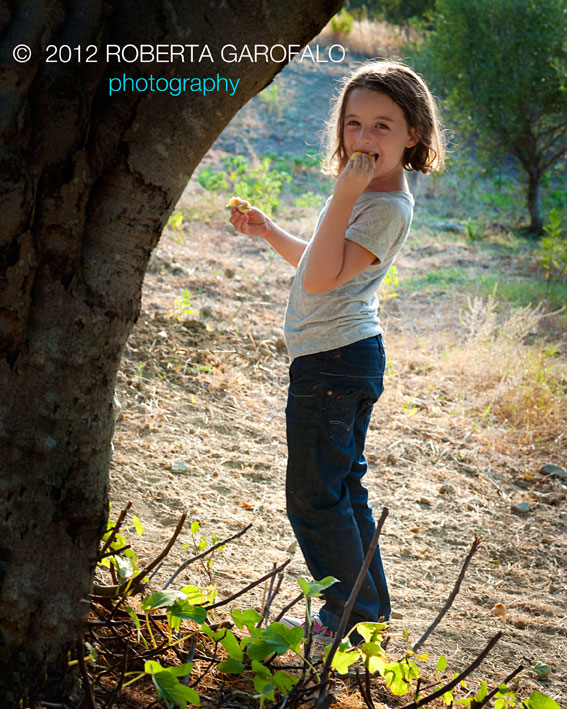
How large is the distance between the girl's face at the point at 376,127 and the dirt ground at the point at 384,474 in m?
1.31

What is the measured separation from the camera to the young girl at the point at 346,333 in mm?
1844

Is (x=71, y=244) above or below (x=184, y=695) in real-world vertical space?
above

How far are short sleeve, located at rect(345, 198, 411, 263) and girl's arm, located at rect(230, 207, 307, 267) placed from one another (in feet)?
1.20

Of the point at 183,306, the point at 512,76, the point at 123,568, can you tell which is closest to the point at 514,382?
the point at 183,306

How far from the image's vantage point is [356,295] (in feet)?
6.32

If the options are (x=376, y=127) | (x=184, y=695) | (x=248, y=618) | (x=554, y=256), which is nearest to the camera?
(x=184, y=695)

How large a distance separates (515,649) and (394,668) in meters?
1.13

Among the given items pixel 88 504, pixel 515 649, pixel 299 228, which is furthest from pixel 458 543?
pixel 299 228

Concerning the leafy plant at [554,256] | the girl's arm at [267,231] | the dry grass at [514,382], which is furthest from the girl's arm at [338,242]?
the leafy plant at [554,256]

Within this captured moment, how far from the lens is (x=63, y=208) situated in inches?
47.7

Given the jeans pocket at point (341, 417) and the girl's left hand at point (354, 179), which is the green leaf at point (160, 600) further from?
the girl's left hand at point (354, 179)

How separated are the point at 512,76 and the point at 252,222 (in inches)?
338

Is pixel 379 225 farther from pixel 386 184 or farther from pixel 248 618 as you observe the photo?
pixel 248 618

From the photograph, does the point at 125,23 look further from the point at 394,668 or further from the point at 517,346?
the point at 517,346
